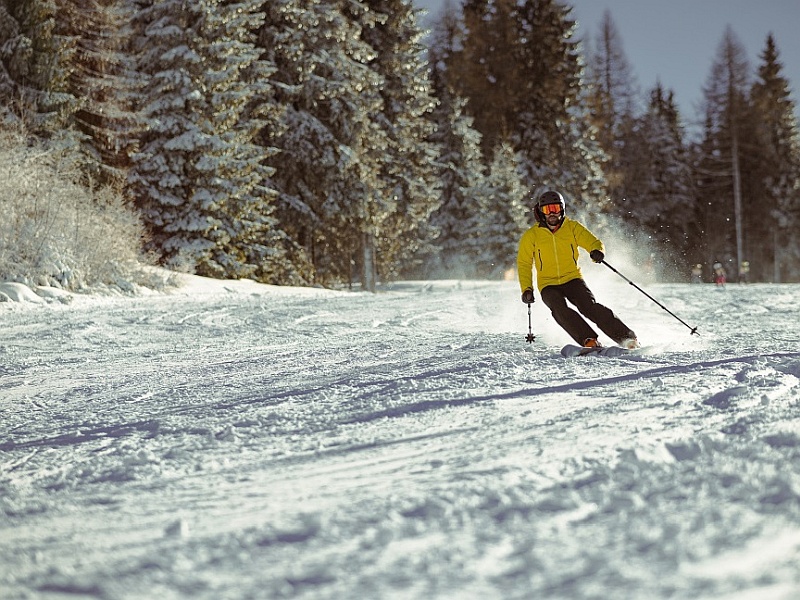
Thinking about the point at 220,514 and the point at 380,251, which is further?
the point at 380,251

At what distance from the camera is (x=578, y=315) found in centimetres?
702

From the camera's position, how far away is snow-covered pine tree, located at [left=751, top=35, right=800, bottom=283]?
52.1 meters

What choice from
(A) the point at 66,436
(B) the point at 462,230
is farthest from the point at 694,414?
(B) the point at 462,230

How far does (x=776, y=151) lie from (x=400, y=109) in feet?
114

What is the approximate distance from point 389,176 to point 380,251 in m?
2.95

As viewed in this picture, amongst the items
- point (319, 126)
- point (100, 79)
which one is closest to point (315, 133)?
point (319, 126)

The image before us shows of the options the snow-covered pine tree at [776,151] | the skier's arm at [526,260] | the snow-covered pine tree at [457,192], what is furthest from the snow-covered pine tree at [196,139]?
the snow-covered pine tree at [776,151]

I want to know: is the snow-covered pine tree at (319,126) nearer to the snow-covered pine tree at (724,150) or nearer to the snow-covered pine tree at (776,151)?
the snow-covered pine tree at (724,150)

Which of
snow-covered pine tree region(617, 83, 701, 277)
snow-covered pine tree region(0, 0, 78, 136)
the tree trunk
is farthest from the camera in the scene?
snow-covered pine tree region(617, 83, 701, 277)

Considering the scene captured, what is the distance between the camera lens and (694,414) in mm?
3783

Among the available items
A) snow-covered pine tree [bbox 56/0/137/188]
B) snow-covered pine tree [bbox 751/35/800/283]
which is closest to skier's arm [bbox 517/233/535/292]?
snow-covered pine tree [bbox 56/0/137/188]

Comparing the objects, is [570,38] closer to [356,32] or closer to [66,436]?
[356,32]

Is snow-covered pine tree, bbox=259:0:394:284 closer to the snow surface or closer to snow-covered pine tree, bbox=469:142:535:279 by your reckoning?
snow-covered pine tree, bbox=469:142:535:279

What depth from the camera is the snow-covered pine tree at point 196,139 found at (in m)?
19.3
